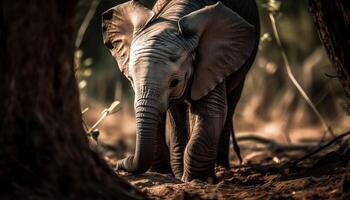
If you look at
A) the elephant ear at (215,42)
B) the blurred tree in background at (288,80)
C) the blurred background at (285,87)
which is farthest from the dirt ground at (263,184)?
the blurred tree in background at (288,80)

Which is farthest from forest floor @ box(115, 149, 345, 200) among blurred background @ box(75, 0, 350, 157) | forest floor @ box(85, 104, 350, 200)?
blurred background @ box(75, 0, 350, 157)

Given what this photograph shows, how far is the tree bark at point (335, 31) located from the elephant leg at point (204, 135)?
1.56 metres

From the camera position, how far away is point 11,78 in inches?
167

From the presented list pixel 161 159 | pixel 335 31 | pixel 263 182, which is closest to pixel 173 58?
pixel 161 159

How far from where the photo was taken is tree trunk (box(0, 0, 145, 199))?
4.21m

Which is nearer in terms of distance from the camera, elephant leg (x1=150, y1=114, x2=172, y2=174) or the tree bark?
the tree bark

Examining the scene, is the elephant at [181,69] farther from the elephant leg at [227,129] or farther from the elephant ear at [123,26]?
the elephant leg at [227,129]

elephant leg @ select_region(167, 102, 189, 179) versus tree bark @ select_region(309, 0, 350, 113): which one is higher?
tree bark @ select_region(309, 0, 350, 113)

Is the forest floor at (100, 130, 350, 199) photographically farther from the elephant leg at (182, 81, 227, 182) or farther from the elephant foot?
the elephant foot

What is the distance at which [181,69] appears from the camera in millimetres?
6672

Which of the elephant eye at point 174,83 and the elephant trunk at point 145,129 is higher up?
the elephant eye at point 174,83

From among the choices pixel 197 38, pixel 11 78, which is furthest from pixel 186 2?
pixel 11 78

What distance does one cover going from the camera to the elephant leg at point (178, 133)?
24.0 ft

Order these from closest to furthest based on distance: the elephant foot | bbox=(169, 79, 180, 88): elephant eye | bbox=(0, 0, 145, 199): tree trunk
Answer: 1. bbox=(0, 0, 145, 199): tree trunk
2. bbox=(169, 79, 180, 88): elephant eye
3. the elephant foot
